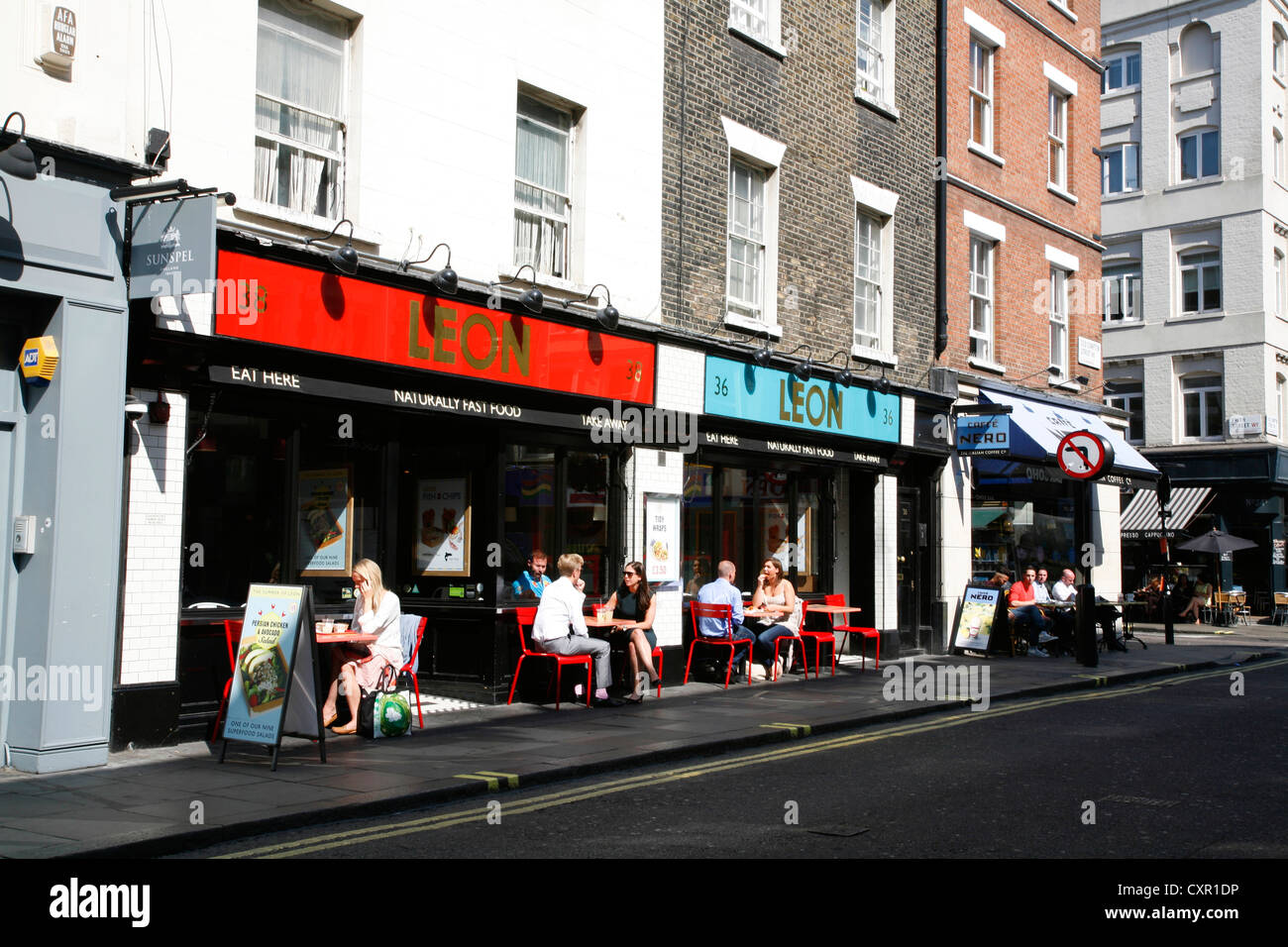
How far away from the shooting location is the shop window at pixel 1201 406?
33094 millimetres

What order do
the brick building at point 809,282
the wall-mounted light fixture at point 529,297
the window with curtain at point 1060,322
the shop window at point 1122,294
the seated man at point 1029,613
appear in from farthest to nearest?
the shop window at point 1122,294
the window with curtain at point 1060,322
the seated man at point 1029,613
the brick building at point 809,282
the wall-mounted light fixture at point 529,297

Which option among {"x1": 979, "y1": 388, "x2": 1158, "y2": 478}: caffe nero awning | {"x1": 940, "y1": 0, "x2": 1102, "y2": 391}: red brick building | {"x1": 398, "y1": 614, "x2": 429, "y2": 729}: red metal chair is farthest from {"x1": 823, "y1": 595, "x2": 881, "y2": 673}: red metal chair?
{"x1": 398, "y1": 614, "x2": 429, "y2": 729}: red metal chair

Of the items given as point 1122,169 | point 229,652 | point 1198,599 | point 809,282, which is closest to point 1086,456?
point 809,282

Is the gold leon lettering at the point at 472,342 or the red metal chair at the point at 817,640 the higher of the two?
the gold leon lettering at the point at 472,342

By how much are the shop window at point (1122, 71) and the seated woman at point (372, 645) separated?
1245 inches

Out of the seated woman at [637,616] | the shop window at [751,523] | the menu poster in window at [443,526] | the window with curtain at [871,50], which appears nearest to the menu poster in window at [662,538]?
the shop window at [751,523]

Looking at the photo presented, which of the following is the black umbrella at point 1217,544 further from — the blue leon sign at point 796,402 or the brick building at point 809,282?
the blue leon sign at point 796,402

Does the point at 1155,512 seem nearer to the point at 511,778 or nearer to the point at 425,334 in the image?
the point at 425,334

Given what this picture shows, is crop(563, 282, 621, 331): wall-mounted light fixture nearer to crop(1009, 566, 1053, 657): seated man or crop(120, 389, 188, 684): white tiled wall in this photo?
crop(120, 389, 188, 684): white tiled wall

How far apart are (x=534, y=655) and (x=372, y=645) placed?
6.80ft

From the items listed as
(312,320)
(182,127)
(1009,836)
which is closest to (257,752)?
(312,320)

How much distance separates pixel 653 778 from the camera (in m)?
8.91
